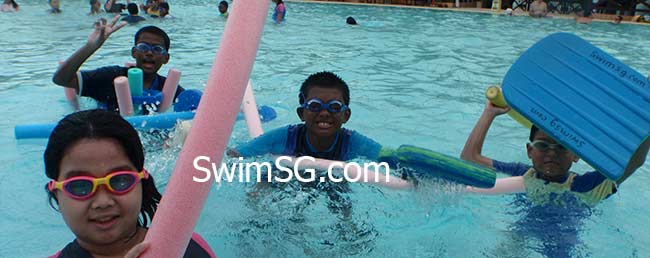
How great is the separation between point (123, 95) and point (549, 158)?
308 centimetres

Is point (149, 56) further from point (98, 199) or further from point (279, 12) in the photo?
point (279, 12)

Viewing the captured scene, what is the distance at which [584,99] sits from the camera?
129 inches

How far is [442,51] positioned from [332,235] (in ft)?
28.7

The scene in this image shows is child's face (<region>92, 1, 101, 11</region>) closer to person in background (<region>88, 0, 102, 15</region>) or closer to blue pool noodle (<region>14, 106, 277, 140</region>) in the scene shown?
person in background (<region>88, 0, 102, 15</region>)

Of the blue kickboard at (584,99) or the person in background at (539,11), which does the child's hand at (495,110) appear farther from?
the person in background at (539,11)

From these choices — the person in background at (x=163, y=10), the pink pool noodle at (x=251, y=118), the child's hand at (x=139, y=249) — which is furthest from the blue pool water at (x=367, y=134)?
the child's hand at (x=139, y=249)

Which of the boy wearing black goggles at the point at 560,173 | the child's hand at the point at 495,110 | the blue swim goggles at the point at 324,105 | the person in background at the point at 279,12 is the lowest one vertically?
the person in background at the point at 279,12

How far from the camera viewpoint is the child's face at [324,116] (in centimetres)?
347

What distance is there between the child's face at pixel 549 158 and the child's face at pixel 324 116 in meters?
1.12

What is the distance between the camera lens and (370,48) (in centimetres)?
1189

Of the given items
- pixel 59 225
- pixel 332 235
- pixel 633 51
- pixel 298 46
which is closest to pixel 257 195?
pixel 332 235

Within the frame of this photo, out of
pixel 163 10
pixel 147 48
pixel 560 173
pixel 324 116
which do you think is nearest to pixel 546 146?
pixel 560 173

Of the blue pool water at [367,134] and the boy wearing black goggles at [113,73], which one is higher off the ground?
the boy wearing black goggles at [113,73]

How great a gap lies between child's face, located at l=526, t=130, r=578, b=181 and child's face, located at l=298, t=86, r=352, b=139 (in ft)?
3.69
